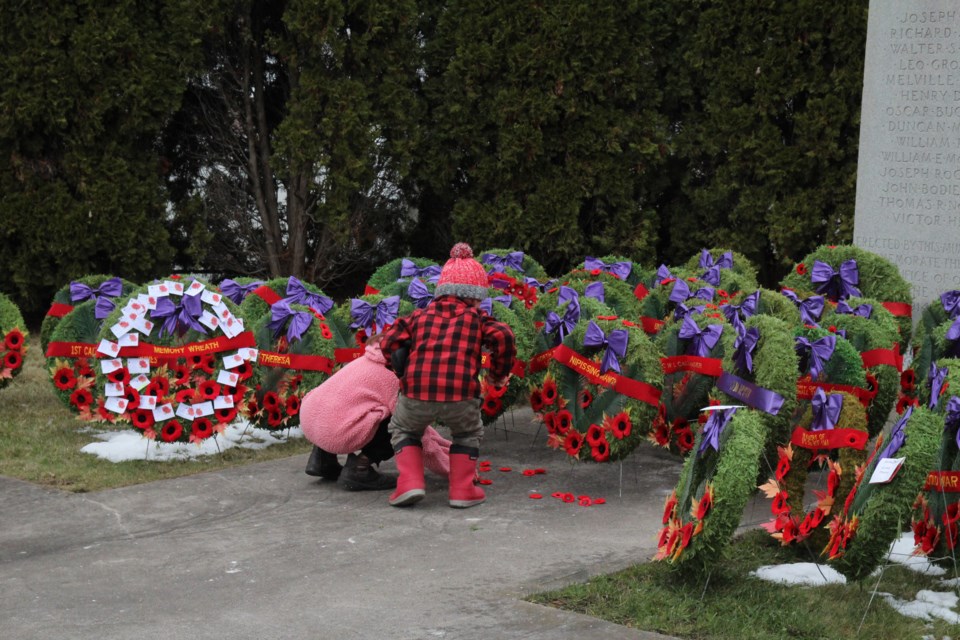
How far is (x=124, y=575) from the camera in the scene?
15.6 ft

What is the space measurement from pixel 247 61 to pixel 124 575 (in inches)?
297

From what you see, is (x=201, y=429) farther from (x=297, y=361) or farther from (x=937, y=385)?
(x=937, y=385)

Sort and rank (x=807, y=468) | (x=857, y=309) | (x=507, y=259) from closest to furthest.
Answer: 1. (x=807, y=468)
2. (x=857, y=309)
3. (x=507, y=259)

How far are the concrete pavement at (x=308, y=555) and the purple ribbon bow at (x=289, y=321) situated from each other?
77 cm

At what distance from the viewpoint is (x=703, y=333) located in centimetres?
609

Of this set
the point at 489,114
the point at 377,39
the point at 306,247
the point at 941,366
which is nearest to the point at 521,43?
the point at 489,114

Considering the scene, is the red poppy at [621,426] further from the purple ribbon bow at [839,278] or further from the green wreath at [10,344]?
the green wreath at [10,344]

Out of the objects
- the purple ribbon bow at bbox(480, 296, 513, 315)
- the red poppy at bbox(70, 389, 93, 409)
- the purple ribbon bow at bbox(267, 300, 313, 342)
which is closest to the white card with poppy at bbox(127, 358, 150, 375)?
the red poppy at bbox(70, 389, 93, 409)

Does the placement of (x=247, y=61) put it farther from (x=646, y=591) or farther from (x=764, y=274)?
(x=646, y=591)

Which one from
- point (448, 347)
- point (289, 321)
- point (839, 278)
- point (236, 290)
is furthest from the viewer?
point (236, 290)

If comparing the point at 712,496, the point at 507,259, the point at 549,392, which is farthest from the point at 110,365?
the point at 712,496

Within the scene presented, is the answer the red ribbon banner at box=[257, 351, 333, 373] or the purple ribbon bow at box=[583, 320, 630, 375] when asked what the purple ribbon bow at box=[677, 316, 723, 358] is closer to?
the purple ribbon bow at box=[583, 320, 630, 375]

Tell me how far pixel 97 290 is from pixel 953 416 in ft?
17.8

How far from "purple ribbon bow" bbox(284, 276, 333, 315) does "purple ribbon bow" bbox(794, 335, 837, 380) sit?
10.0 ft
